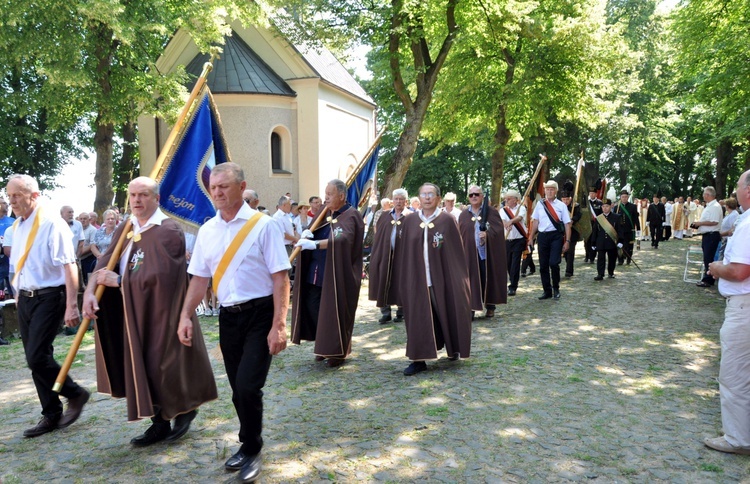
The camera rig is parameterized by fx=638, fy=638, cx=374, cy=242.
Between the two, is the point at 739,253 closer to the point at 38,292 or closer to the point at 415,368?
the point at 415,368

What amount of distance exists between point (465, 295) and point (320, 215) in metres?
1.96

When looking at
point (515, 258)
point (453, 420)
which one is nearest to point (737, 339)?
point (453, 420)

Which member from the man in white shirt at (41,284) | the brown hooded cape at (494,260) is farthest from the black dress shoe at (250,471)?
the brown hooded cape at (494,260)

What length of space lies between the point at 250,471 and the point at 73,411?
2077mm

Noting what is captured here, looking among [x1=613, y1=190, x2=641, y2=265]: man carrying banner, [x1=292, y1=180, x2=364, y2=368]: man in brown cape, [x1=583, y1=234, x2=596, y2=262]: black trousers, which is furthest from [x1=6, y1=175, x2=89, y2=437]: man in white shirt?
[x1=583, y1=234, x2=596, y2=262]: black trousers

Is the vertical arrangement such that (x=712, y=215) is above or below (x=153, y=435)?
above

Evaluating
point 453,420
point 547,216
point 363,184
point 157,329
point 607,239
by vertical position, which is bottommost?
point 453,420

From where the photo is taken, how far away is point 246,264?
4148 mm

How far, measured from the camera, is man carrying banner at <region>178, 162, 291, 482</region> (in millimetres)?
4113

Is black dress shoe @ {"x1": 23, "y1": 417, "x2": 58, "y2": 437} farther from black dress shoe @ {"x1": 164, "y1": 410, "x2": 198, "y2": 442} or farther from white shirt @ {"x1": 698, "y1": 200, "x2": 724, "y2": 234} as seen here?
white shirt @ {"x1": 698, "y1": 200, "x2": 724, "y2": 234}

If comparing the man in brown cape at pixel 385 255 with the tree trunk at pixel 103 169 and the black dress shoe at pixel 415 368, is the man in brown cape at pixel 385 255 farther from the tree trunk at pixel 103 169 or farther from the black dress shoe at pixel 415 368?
the tree trunk at pixel 103 169

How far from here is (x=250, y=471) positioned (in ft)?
13.6

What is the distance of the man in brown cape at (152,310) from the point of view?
448cm

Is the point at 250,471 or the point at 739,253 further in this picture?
the point at 739,253
